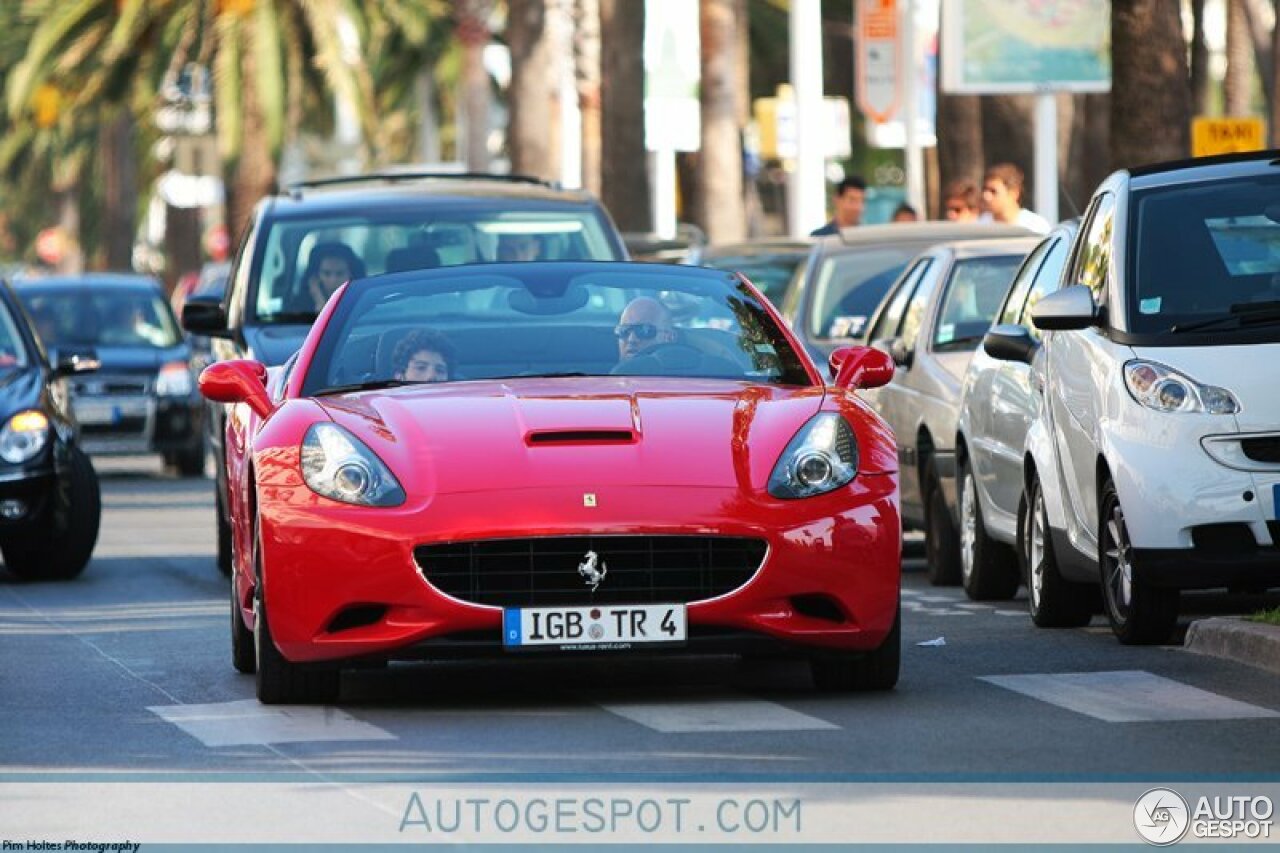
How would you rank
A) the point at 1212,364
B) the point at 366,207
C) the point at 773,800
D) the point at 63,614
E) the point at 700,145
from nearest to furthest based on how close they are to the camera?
1. the point at 773,800
2. the point at 1212,364
3. the point at 63,614
4. the point at 366,207
5. the point at 700,145

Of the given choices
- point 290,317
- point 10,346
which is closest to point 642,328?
point 290,317

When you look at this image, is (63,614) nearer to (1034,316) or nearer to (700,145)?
(1034,316)

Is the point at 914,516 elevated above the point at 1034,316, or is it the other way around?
the point at 1034,316

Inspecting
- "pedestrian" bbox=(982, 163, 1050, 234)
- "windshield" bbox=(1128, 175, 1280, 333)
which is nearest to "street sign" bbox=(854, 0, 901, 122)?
"pedestrian" bbox=(982, 163, 1050, 234)

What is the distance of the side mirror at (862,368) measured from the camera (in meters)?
11.5

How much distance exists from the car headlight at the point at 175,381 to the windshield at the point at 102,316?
36 centimetres

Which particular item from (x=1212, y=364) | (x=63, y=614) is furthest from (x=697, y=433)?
(x=63, y=614)

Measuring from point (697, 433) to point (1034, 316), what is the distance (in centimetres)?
242

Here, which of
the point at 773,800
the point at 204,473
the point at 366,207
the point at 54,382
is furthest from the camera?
the point at 204,473

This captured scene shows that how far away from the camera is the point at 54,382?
1817 centimetres

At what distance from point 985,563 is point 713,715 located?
5256 millimetres

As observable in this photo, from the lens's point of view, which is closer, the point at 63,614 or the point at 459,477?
the point at 459,477

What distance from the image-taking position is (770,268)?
77.5ft

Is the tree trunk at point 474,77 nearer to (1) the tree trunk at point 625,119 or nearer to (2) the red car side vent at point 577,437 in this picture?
(1) the tree trunk at point 625,119
